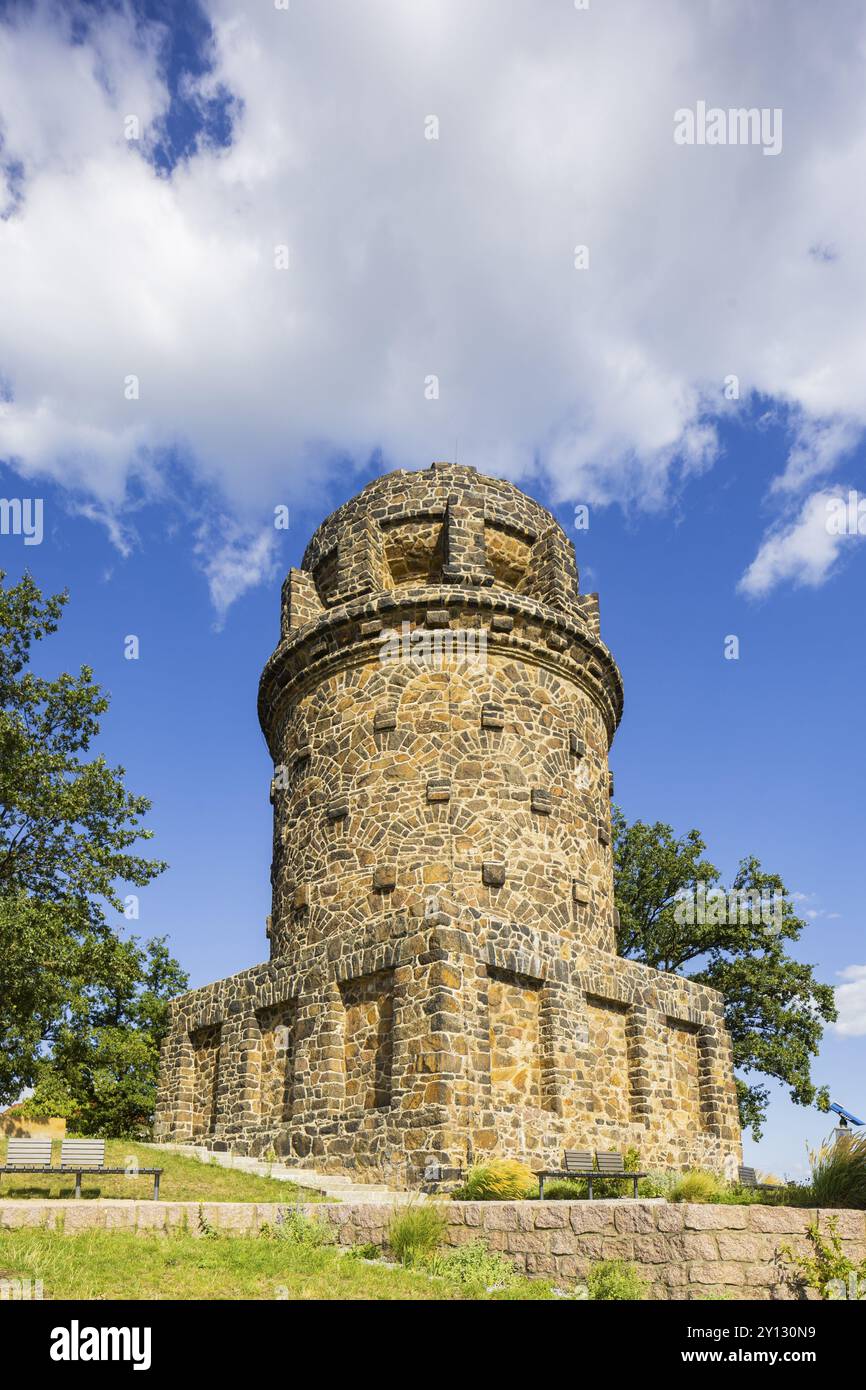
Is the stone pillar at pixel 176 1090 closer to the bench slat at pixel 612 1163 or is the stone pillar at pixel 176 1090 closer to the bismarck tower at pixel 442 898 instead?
the bismarck tower at pixel 442 898

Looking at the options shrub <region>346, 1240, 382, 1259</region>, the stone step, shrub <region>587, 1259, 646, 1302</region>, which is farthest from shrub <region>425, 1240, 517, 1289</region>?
the stone step

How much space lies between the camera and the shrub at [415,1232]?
10.2m

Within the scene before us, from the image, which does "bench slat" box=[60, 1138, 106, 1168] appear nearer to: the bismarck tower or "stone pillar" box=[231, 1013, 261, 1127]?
the bismarck tower

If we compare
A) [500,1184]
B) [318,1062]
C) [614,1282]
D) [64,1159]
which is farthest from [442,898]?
[614,1282]

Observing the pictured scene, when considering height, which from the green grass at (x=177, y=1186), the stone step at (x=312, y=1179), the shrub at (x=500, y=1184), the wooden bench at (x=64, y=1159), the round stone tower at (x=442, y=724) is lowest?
the stone step at (x=312, y=1179)

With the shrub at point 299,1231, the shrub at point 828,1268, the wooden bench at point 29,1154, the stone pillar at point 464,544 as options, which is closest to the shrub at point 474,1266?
the shrub at point 299,1231

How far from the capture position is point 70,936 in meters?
20.9

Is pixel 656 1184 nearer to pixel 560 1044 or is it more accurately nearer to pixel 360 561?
pixel 560 1044

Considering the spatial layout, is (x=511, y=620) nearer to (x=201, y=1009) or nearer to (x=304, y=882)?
(x=304, y=882)

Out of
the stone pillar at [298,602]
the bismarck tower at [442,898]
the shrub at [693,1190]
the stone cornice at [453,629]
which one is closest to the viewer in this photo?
the shrub at [693,1190]

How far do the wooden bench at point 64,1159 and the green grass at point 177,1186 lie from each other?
26 centimetres
